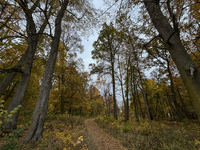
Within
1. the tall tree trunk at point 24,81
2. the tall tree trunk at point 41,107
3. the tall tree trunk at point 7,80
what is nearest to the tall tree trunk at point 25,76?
the tall tree trunk at point 24,81

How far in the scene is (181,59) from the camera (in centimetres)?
229

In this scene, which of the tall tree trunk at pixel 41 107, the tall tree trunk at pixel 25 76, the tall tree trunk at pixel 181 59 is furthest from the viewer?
the tall tree trunk at pixel 25 76

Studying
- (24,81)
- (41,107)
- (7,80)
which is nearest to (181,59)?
(41,107)

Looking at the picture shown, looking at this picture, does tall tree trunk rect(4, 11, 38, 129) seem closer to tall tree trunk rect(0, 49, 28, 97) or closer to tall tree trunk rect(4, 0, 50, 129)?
tall tree trunk rect(4, 0, 50, 129)

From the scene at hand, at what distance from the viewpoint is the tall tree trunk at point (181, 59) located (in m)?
2.01

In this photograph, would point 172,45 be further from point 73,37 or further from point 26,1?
point 73,37

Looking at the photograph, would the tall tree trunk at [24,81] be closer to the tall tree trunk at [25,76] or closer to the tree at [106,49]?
the tall tree trunk at [25,76]

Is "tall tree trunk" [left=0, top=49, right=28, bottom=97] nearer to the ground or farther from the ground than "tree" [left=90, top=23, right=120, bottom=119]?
nearer to the ground

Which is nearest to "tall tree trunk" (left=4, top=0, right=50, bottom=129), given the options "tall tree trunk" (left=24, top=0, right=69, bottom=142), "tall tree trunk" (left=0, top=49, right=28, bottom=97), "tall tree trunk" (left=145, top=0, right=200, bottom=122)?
"tall tree trunk" (left=0, top=49, right=28, bottom=97)

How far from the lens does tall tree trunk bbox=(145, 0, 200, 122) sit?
6.59ft

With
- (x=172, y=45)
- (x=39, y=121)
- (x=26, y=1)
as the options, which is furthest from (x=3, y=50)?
(x=172, y=45)

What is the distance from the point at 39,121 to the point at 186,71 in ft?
18.2

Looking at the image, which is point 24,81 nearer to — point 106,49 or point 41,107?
point 41,107

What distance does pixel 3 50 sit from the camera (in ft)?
23.8
